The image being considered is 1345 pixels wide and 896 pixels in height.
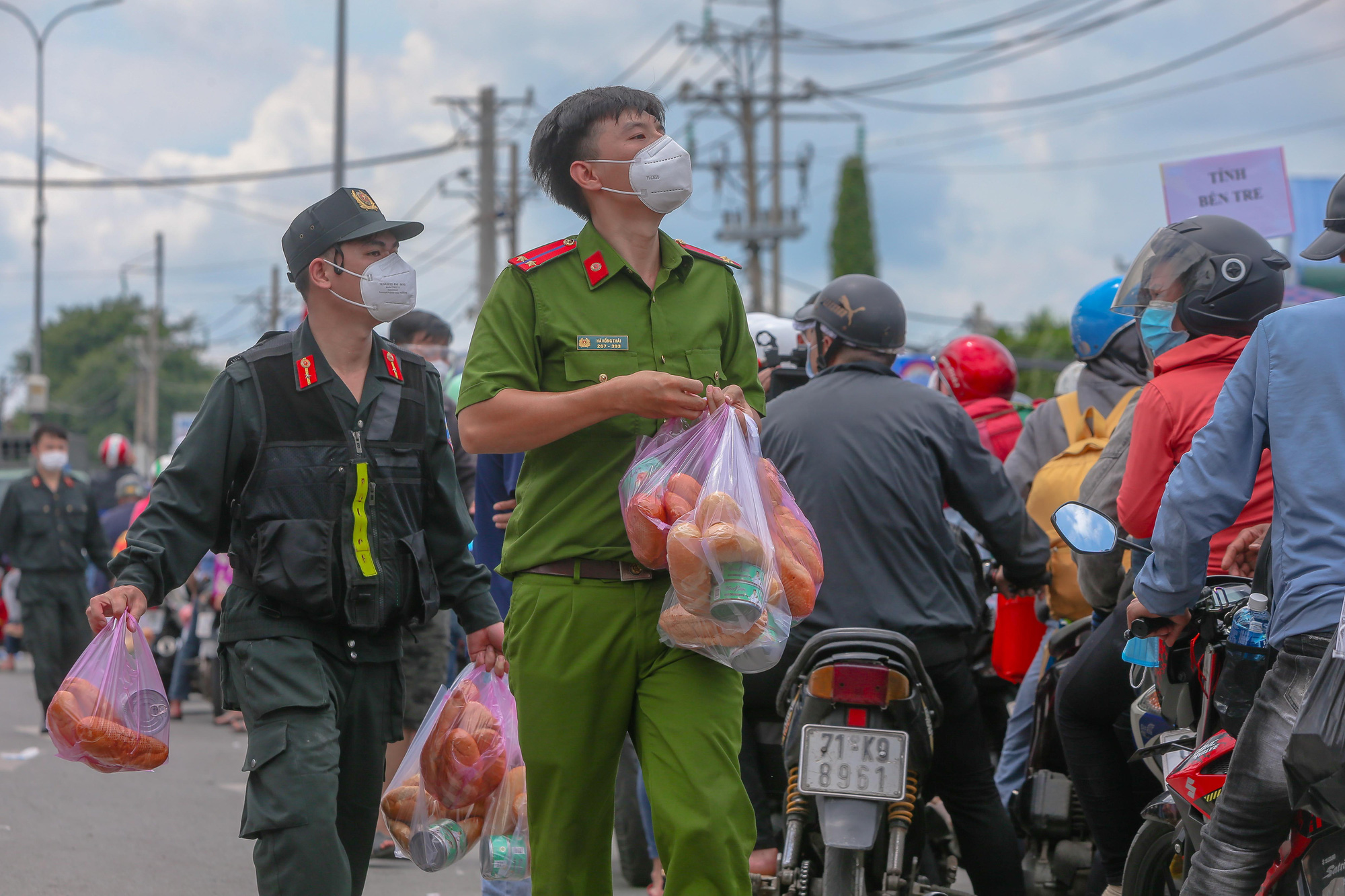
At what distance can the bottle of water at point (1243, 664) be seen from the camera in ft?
10.7

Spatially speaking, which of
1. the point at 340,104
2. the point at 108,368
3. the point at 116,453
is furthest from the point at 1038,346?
the point at 108,368

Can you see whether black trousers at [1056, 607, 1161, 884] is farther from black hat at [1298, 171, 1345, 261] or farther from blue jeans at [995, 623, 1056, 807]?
black hat at [1298, 171, 1345, 261]

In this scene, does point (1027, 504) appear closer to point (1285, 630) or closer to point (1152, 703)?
point (1152, 703)

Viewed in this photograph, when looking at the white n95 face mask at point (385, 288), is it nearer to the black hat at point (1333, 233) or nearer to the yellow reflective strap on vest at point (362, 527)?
the yellow reflective strap on vest at point (362, 527)

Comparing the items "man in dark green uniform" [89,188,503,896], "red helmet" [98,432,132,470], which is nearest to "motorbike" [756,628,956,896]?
"man in dark green uniform" [89,188,503,896]

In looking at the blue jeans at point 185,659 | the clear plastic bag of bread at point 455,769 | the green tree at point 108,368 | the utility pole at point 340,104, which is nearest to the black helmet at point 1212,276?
the clear plastic bag of bread at point 455,769

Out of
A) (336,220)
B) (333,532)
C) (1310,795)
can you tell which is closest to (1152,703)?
(1310,795)

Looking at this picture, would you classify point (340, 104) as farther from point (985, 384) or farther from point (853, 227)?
point (853, 227)

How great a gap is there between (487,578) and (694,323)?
3.82 ft

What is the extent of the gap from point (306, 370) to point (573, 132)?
970 mm

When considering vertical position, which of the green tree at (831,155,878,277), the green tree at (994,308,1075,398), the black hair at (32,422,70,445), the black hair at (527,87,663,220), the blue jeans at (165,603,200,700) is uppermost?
the green tree at (831,155,878,277)

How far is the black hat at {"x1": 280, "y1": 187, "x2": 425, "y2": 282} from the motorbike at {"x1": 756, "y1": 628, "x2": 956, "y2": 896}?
5.47 ft

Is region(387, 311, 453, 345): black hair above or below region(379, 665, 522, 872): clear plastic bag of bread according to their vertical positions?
above

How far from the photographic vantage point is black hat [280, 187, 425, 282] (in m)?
4.18
